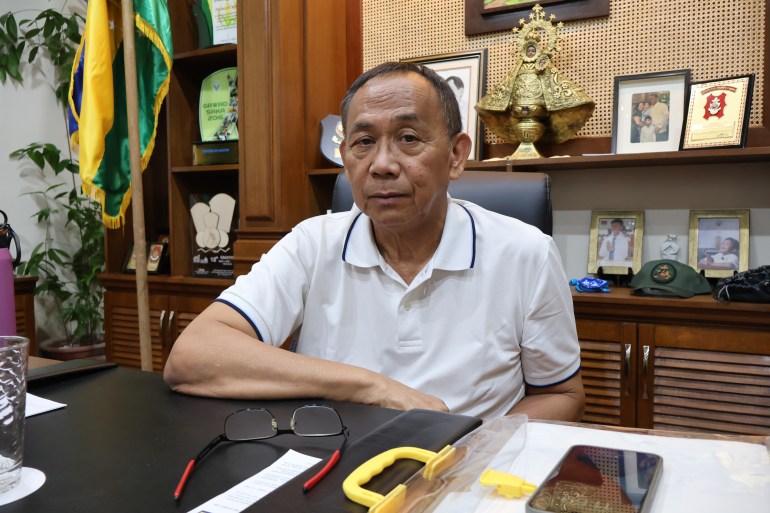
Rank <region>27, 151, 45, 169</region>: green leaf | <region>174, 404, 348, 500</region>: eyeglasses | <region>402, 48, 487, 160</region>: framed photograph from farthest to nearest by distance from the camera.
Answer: <region>27, 151, 45, 169</region>: green leaf < <region>402, 48, 487, 160</region>: framed photograph < <region>174, 404, 348, 500</region>: eyeglasses

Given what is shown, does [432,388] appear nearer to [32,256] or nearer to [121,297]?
[121,297]

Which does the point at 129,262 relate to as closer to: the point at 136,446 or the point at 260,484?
the point at 136,446

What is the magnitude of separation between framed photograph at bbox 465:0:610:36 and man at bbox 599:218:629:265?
0.82 metres

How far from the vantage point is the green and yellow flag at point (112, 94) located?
8.68ft

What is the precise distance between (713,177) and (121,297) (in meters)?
2.72

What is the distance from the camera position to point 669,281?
1974 millimetres

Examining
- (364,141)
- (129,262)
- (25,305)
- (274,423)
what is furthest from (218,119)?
(274,423)

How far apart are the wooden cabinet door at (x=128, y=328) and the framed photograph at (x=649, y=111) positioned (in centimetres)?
216

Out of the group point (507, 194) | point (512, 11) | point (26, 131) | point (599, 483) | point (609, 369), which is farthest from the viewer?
point (26, 131)

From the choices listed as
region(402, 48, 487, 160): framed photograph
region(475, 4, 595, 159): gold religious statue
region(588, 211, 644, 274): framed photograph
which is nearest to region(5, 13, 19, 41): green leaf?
region(402, 48, 487, 160): framed photograph

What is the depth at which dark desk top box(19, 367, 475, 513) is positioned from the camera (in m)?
0.55

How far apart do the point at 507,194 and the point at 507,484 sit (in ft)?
3.07

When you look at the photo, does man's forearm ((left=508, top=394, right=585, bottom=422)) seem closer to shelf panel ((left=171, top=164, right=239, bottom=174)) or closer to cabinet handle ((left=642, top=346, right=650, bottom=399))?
cabinet handle ((left=642, top=346, right=650, bottom=399))

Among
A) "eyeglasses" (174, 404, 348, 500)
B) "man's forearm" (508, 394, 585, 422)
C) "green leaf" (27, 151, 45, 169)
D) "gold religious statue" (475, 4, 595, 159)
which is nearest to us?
"eyeglasses" (174, 404, 348, 500)
